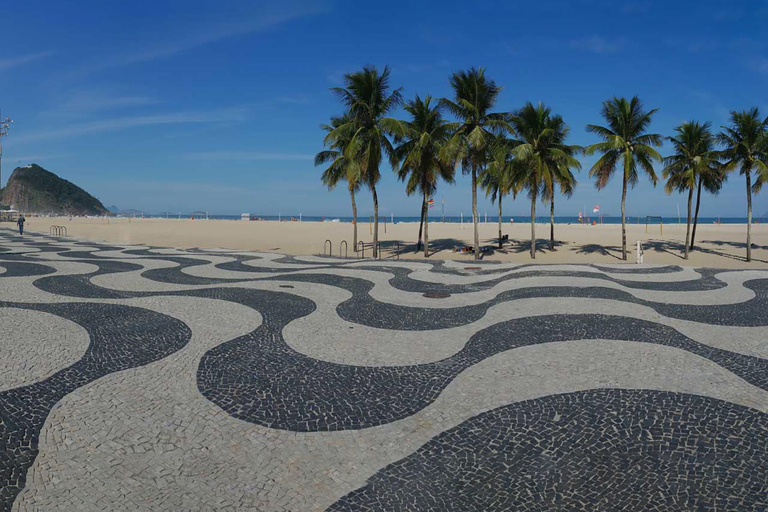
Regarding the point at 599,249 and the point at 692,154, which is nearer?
the point at 692,154

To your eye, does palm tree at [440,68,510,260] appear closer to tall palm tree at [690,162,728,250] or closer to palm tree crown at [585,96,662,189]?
palm tree crown at [585,96,662,189]

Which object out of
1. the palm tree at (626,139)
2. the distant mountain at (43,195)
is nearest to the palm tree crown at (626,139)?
the palm tree at (626,139)

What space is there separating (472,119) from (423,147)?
3294mm

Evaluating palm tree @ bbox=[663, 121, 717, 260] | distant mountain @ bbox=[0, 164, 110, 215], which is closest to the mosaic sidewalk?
palm tree @ bbox=[663, 121, 717, 260]

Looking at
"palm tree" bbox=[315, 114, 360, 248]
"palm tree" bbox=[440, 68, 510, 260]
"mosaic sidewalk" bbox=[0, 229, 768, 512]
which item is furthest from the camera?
"palm tree" bbox=[315, 114, 360, 248]

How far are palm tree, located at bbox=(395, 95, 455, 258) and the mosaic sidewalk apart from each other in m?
14.2

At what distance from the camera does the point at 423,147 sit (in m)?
26.2

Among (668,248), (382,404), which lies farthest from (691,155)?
(382,404)

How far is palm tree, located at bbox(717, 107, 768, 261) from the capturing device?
79.4 ft

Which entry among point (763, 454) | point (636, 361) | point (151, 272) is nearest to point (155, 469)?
point (763, 454)

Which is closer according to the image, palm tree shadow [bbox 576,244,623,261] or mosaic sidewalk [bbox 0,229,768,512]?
mosaic sidewalk [bbox 0,229,768,512]

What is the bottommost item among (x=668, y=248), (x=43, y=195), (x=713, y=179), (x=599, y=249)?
(x=599, y=249)

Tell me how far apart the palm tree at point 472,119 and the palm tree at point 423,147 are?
1.16 meters

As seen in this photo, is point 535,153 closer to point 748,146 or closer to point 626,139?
point 626,139
